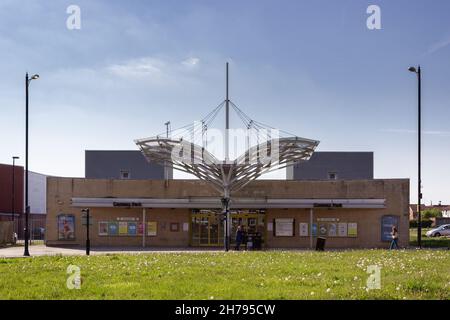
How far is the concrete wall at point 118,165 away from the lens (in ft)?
225

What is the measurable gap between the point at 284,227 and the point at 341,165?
107 feet

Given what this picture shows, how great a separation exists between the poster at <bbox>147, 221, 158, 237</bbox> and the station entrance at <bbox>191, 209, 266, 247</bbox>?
8.81 feet

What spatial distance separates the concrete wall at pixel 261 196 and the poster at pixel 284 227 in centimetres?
30

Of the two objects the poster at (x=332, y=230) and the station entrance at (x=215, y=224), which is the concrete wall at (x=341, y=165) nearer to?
the poster at (x=332, y=230)

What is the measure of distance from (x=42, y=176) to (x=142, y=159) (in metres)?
15.9

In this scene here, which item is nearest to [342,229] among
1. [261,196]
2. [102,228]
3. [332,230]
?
[332,230]

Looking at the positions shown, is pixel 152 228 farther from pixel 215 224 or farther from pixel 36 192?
pixel 36 192

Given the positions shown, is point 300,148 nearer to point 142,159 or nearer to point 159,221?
point 159,221

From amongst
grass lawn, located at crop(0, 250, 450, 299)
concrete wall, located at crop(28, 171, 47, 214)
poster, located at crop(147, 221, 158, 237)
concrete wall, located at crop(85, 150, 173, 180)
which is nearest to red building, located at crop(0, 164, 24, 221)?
concrete wall, located at crop(28, 171, 47, 214)

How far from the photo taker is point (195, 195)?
40.1 meters

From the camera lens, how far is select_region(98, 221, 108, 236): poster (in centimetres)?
4012

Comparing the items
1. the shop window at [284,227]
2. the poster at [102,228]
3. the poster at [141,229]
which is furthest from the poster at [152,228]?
the shop window at [284,227]
